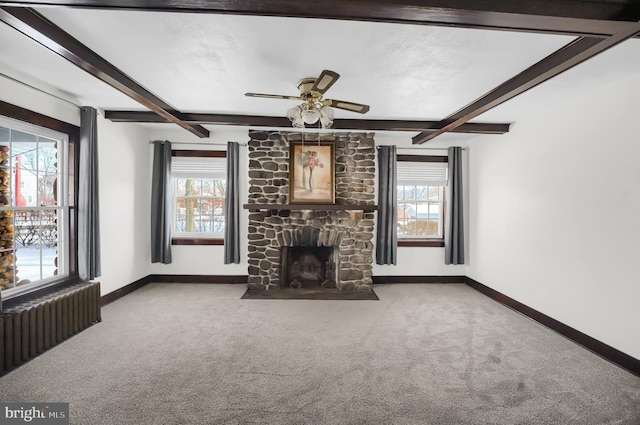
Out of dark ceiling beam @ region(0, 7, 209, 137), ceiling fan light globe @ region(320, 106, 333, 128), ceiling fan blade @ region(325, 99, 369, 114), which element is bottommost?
ceiling fan light globe @ region(320, 106, 333, 128)

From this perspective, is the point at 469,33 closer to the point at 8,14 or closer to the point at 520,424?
the point at 520,424

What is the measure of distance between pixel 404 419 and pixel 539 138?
363cm

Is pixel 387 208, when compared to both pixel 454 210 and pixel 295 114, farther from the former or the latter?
pixel 295 114

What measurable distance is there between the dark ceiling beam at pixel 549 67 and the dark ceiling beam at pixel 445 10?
0.77ft

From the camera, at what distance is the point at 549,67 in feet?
8.15

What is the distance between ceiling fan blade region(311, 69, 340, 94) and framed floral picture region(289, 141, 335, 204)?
7.92 ft

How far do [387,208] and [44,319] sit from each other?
449 cm

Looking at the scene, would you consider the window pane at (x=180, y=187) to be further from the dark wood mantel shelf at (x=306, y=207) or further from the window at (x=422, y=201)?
the window at (x=422, y=201)

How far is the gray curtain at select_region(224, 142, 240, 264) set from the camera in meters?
5.25

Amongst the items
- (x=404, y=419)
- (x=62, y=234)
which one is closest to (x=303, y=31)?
(x=404, y=419)

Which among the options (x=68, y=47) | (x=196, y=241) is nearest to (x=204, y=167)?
(x=196, y=241)

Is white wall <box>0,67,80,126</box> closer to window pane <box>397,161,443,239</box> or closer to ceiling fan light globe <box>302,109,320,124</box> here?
ceiling fan light globe <box>302,109,320,124</box>

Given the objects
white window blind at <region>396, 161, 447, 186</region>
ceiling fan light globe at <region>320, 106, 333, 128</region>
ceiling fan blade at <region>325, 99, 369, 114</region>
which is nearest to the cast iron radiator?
ceiling fan light globe at <region>320, 106, 333, 128</region>

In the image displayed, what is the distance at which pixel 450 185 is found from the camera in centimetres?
551
